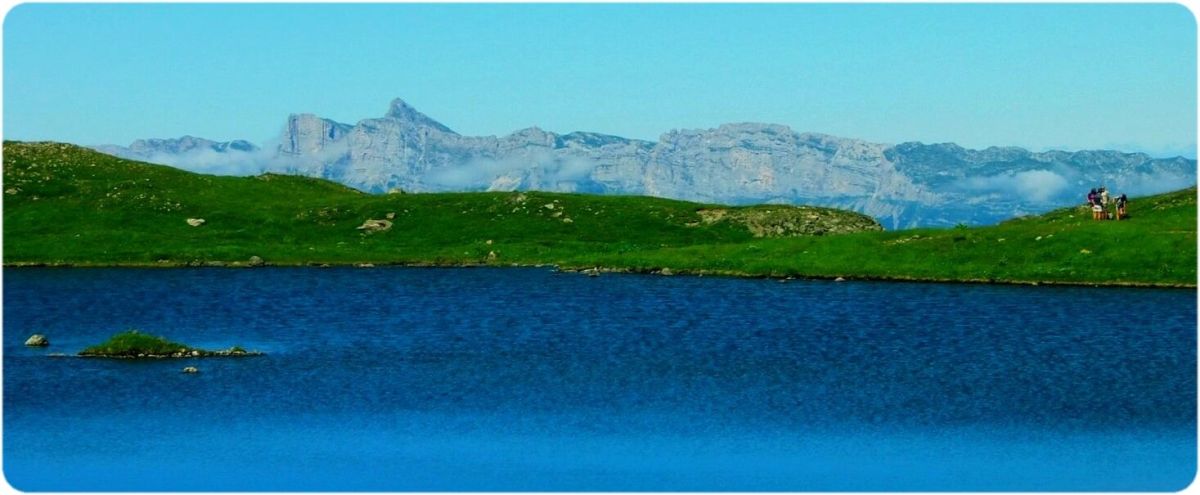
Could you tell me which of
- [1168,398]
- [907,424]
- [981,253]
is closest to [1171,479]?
[907,424]

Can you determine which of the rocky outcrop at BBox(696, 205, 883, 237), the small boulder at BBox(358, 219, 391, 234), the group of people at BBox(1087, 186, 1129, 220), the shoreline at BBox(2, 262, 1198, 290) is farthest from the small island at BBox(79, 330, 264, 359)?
the rocky outcrop at BBox(696, 205, 883, 237)

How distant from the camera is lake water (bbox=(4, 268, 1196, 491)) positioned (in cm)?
4019

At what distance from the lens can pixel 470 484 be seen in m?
38.1

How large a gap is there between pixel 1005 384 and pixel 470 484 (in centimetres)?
2577

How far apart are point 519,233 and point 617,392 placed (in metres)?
78.5

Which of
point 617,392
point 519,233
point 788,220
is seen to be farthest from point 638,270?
point 617,392

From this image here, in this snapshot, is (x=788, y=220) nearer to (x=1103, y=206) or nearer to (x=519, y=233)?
(x=519, y=233)

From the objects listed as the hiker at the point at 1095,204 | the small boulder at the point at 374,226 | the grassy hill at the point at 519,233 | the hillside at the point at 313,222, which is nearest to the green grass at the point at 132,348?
the grassy hill at the point at 519,233

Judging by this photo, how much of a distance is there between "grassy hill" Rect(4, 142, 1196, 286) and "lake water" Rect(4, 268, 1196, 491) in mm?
7457

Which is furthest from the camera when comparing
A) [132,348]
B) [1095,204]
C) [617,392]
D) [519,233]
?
[519,233]

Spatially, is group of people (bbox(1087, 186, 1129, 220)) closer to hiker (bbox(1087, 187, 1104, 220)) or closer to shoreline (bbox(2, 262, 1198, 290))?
hiker (bbox(1087, 187, 1104, 220))

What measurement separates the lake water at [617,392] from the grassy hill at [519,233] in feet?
24.5

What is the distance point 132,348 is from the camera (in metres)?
62.1

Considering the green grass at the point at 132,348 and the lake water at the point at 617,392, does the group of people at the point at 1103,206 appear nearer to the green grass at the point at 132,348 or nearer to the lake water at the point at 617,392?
the lake water at the point at 617,392
